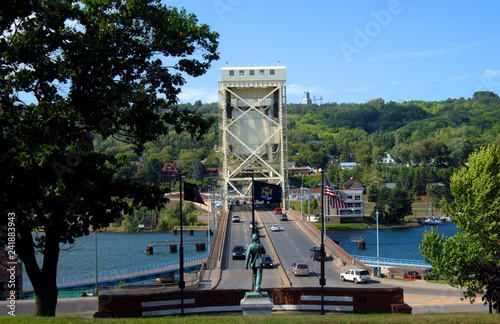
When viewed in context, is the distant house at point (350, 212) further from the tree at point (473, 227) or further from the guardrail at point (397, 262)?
the tree at point (473, 227)

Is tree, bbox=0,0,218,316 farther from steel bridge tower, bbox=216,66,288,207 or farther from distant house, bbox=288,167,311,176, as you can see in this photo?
distant house, bbox=288,167,311,176

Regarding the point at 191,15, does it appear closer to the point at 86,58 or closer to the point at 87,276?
the point at 86,58

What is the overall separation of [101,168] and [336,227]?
86994mm

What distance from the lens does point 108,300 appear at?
17703 mm

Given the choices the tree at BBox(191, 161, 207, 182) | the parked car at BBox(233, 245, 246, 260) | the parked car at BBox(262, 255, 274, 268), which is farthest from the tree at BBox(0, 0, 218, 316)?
the tree at BBox(191, 161, 207, 182)

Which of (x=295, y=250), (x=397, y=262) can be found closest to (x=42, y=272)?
(x=295, y=250)

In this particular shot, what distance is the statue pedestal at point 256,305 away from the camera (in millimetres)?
16000

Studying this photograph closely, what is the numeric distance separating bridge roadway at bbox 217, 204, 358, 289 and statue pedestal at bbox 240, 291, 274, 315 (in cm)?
1104

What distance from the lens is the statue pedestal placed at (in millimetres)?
16000

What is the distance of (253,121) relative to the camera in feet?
212

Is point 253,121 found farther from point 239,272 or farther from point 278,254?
point 239,272

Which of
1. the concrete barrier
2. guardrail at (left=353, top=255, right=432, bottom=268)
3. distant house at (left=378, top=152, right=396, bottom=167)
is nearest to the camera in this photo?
the concrete barrier

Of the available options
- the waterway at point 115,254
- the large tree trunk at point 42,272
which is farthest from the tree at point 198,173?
the large tree trunk at point 42,272

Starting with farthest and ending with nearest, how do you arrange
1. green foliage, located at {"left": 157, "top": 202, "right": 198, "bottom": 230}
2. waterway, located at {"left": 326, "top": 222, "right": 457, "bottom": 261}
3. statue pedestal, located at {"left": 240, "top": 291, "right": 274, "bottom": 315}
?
green foliage, located at {"left": 157, "top": 202, "right": 198, "bottom": 230}
waterway, located at {"left": 326, "top": 222, "right": 457, "bottom": 261}
statue pedestal, located at {"left": 240, "top": 291, "right": 274, "bottom": 315}
